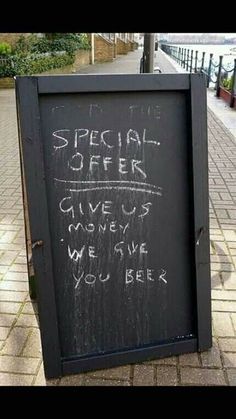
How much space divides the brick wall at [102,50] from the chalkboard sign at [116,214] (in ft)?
95.7

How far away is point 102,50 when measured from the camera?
29.8 metres

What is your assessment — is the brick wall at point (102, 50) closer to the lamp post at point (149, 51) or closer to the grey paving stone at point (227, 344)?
the lamp post at point (149, 51)

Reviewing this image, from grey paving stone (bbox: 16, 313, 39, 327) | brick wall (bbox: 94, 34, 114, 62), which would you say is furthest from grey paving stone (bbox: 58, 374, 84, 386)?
brick wall (bbox: 94, 34, 114, 62)

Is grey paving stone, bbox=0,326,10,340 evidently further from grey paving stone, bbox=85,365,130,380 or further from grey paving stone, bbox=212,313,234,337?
grey paving stone, bbox=212,313,234,337

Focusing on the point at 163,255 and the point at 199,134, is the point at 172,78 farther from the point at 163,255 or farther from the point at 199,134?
the point at 163,255

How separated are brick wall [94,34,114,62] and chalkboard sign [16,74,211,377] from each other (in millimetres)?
29178

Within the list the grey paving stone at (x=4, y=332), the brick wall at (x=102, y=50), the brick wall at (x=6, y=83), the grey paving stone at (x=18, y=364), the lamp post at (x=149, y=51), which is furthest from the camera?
the brick wall at (x=102, y=50)

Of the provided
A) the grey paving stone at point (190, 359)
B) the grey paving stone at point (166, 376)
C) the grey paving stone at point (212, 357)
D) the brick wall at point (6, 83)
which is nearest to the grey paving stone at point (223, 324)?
the grey paving stone at point (212, 357)

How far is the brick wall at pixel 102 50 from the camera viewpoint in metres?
29.6

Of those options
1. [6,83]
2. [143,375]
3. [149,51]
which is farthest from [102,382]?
[6,83]

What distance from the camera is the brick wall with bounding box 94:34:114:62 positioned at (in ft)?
97.2

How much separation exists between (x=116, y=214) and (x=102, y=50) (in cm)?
2997

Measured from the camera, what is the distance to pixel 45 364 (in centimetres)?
231

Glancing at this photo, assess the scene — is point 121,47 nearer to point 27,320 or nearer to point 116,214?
point 27,320
